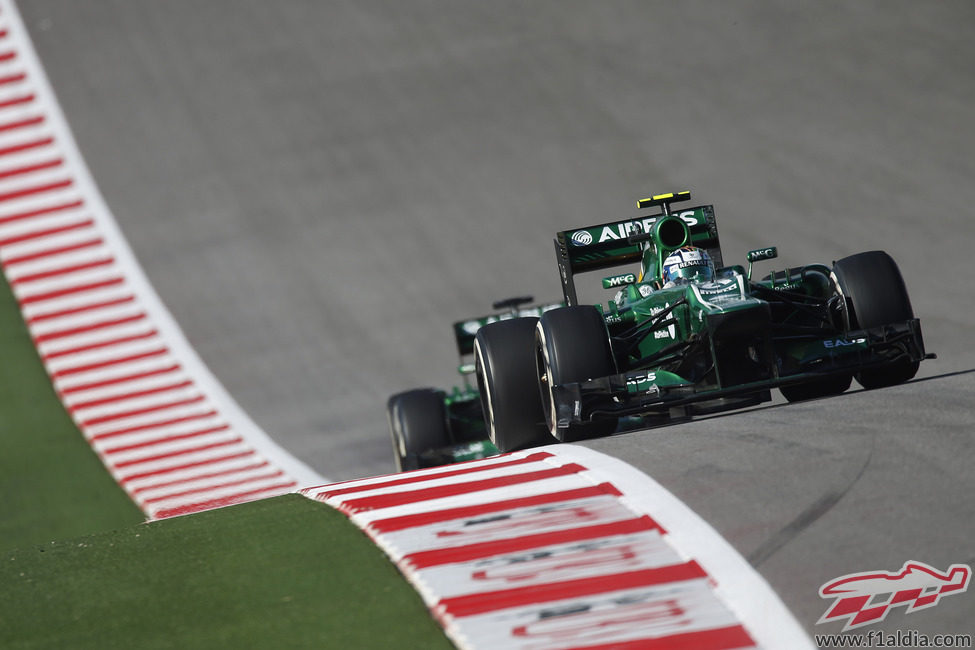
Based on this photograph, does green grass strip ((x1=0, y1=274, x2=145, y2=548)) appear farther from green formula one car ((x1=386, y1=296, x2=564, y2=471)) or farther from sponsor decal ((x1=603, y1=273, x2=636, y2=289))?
sponsor decal ((x1=603, y1=273, x2=636, y2=289))

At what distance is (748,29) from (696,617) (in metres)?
19.8

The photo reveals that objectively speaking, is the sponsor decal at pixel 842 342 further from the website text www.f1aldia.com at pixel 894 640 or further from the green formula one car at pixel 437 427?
the website text www.f1aldia.com at pixel 894 640

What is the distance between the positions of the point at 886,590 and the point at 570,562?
3.94ft

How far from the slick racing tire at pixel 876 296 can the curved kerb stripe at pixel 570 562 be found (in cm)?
274

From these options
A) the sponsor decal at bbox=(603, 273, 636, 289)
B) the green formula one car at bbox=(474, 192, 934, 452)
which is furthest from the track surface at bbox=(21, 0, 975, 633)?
the sponsor decal at bbox=(603, 273, 636, 289)

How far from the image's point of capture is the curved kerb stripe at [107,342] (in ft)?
41.7

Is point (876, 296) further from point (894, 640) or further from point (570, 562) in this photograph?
point (894, 640)

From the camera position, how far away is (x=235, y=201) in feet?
64.2

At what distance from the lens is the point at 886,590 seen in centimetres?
441

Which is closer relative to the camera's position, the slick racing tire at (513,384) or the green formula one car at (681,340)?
the green formula one car at (681,340)

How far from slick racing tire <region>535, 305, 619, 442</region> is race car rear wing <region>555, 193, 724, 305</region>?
1.51m

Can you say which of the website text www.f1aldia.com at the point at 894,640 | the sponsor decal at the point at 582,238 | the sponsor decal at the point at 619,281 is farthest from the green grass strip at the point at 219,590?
the sponsor decal at the point at 582,238

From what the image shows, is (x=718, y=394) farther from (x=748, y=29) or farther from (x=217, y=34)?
(x=217, y=34)

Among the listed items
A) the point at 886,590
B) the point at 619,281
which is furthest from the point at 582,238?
the point at 886,590
